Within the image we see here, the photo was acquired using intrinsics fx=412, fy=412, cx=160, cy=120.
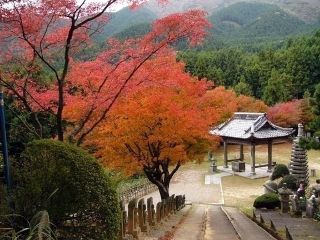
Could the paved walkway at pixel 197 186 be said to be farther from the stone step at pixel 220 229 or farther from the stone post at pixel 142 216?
the stone post at pixel 142 216

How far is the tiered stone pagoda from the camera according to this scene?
3212 cm

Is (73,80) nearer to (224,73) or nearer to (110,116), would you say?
(110,116)

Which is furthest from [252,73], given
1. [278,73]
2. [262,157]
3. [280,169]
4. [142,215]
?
[142,215]

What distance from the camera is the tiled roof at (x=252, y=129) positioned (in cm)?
3237

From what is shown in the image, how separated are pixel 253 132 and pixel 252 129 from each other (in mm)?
373

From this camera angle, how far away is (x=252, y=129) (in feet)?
106

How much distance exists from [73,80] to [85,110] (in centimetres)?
155

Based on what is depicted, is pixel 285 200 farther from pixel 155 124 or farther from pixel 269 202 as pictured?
pixel 155 124

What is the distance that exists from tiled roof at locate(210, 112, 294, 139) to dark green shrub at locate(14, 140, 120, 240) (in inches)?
1041

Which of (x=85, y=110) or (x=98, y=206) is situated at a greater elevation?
(x=85, y=110)

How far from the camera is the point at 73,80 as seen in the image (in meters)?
13.3

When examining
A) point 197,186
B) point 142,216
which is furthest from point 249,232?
point 197,186

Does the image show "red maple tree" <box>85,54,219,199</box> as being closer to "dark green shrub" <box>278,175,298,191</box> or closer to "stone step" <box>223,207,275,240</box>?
"stone step" <box>223,207,275,240</box>

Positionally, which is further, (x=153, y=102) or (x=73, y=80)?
(x=153, y=102)
